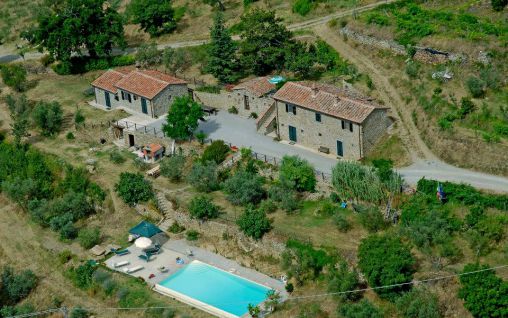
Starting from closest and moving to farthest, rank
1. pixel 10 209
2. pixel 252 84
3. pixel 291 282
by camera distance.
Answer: pixel 291 282
pixel 10 209
pixel 252 84

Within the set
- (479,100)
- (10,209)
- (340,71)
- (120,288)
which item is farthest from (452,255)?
(10,209)

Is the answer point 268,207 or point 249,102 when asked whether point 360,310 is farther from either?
point 249,102

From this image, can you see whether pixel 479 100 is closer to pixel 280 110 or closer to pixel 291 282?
pixel 280 110

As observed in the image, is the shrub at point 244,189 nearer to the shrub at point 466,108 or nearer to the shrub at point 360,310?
the shrub at point 360,310

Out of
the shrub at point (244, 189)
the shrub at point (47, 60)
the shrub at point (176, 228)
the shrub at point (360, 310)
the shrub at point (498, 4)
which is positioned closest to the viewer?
the shrub at point (360, 310)

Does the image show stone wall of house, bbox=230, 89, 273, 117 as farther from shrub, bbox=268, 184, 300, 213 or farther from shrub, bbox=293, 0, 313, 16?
shrub, bbox=293, 0, 313, 16

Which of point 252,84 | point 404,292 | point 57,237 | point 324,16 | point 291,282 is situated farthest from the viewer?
point 324,16

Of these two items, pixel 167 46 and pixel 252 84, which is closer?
pixel 252 84

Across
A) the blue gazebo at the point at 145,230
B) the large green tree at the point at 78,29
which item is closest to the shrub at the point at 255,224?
the blue gazebo at the point at 145,230
